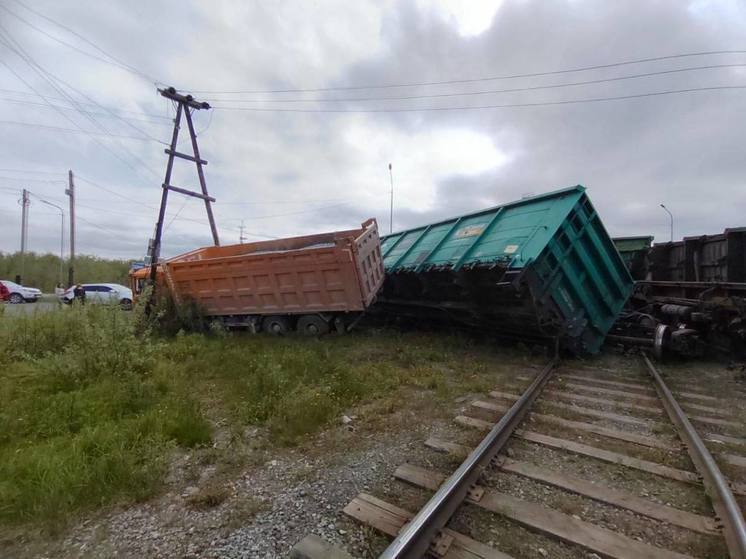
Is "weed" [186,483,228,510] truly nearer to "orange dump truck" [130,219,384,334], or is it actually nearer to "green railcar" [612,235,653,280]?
"orange dump truck" [130,219,384,334]

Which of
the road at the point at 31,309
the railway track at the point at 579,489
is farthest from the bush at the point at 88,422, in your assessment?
the railway track at the point at 579,489

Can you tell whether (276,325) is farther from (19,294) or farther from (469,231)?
(19,294)

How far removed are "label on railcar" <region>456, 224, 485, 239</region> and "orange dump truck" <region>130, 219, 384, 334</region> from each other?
197 cm

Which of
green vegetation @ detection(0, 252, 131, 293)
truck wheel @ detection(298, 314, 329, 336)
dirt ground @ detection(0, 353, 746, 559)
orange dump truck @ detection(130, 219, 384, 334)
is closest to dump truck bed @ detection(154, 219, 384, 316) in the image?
orange dump truck @ detection(130, 219, 384, 334)

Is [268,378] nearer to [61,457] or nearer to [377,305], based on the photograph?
[61,457]

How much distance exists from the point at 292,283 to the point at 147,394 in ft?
13.9

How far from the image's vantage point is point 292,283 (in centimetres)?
886

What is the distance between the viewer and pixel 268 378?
5.29 m

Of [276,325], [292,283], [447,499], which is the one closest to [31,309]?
[276,325]

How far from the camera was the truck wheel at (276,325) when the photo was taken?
9445 millimetres

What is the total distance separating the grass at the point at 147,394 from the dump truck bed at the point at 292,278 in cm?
105

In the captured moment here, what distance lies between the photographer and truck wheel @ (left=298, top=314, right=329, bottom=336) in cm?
898

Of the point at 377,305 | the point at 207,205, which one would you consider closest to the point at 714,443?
the point at 377,305

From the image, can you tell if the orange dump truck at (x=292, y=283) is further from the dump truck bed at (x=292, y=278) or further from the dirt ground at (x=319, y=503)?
the dirt ground at (x=319, y=503)
